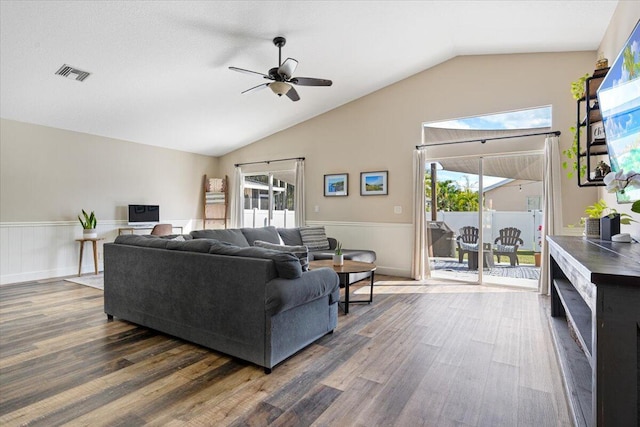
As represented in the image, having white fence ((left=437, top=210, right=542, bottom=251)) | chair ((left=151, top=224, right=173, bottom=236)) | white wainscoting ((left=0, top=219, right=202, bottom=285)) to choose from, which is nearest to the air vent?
white wainscoting ((left=0, top=219, right=202, bottom=285))

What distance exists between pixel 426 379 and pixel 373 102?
16.0 feet

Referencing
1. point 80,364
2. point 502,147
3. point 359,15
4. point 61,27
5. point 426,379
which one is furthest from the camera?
point 502,147

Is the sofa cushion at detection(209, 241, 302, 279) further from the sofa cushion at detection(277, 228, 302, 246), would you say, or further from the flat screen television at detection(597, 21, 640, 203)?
the sofa cushion at detection(277, 228, 302, 246)

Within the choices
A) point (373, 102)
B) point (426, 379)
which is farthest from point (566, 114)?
point (426, 379)

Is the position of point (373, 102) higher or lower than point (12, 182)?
higher

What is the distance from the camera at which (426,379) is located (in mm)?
2238

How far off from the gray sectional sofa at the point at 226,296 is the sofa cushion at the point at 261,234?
6.06ft

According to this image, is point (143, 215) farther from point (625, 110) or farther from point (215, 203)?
point (625, 110)

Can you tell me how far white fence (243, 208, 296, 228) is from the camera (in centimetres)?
740

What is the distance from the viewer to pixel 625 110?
2.00 m

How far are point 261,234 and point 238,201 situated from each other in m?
3.02


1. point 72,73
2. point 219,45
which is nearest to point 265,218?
point 219,45

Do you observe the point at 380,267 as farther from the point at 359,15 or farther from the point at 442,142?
the point at 359,15

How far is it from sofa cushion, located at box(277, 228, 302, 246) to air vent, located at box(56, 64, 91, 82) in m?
3.41
